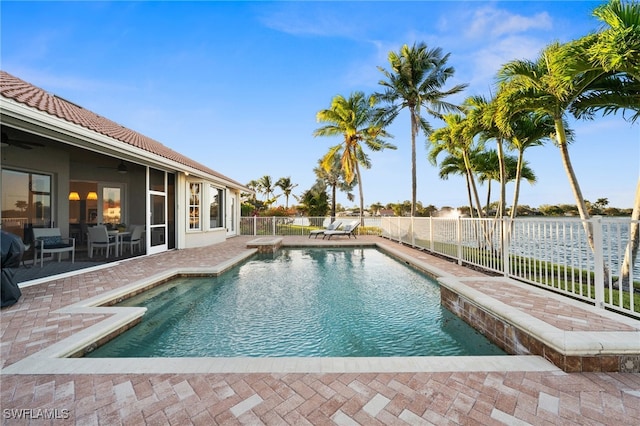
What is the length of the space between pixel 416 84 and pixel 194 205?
1325cm


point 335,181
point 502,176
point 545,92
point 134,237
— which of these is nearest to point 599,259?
point 545,92

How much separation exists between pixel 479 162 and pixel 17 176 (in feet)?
55.1

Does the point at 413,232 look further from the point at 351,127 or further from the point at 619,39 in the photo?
the point at 351,127

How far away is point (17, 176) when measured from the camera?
7.52m

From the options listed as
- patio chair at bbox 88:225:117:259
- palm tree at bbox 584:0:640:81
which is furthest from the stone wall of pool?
patio chair at bbox 88:225:117:259

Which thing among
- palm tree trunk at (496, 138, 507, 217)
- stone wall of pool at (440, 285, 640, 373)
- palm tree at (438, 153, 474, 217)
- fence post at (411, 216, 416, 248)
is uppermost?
palm tree at (438, 153, 474, 217)

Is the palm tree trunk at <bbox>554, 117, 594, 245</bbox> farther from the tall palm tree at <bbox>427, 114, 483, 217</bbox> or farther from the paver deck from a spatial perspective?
the paver deck

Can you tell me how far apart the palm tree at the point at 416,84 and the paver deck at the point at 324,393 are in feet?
44.8

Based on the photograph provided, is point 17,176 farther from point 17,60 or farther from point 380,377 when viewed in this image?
point 380,377

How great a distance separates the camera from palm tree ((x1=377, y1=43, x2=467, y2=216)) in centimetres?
1529

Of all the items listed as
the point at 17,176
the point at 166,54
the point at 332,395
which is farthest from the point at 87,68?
the point at 332,395

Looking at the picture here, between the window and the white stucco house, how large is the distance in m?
0.02

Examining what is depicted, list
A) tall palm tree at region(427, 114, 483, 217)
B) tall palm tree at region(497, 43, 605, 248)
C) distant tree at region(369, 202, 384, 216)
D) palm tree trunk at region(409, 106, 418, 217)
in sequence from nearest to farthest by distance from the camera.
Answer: tall palm tree at region(497, 43, 605, 248)
tall palm tree at region(427, 114, 483, 217)
palm tree trunk at region(409, 106, 418, 217)
distant tree at region(369, 202, 384, 216)

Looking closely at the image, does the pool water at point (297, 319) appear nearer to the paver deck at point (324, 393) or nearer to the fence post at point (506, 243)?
the paver deck at point (324, 393)
